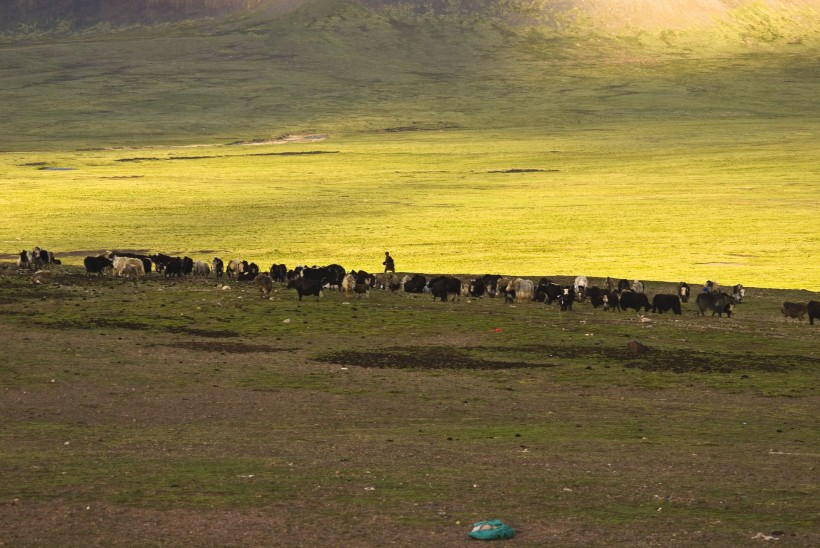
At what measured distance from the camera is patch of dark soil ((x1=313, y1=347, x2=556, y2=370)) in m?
25.4

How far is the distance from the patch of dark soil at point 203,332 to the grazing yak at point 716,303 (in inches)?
499

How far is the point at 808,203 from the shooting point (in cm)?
7519

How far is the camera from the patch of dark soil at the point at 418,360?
25.4m

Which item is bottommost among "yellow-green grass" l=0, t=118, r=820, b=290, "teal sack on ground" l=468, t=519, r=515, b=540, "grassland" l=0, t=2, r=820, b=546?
"teal sack on ground" l=468, t=519, r=515, b=540

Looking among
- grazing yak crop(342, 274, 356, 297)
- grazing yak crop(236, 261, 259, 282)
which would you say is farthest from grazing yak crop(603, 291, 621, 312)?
grazing yak crop(236, 261, 259, 282)

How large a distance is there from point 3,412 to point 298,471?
638 cm

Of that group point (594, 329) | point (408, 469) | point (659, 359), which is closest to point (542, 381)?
point (659, 359)

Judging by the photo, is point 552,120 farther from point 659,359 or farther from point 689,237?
point 659,359

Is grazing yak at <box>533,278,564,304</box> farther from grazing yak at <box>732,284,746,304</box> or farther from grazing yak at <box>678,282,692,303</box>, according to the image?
grazing yak at <box>732,284,746,304</box>

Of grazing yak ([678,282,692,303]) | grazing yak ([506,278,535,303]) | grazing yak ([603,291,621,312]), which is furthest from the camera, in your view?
grazing yak ([678,282,692,303])

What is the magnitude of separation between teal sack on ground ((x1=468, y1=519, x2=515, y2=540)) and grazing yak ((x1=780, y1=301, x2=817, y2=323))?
71.4ft

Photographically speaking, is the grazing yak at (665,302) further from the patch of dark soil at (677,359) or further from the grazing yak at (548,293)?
the patch of dark soil at (677,359)

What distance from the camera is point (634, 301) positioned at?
33656 millimetres

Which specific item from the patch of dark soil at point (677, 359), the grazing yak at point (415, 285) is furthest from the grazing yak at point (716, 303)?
the grazing yak at point (415, 285)
